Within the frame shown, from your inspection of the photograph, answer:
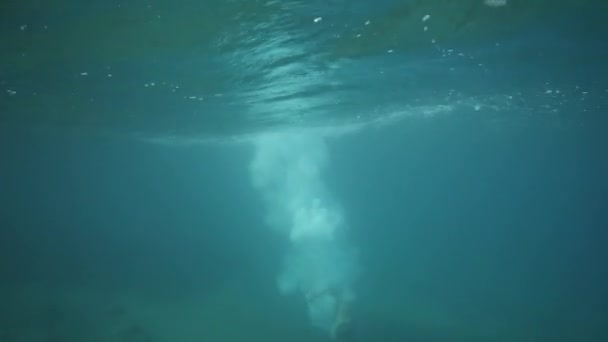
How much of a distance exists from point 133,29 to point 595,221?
193 meters

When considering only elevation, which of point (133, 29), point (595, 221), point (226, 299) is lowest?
point (595, 221)

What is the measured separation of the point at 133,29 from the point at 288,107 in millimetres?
14145

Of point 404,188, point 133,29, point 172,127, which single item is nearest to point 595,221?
point 404,188

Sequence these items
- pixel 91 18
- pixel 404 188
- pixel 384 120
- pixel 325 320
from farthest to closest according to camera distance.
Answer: pixel 404 188, pixel 384 120, pixel 325 320, pixel 91 18

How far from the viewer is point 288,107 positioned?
25.9 m

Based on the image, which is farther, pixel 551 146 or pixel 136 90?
pixel 551 146

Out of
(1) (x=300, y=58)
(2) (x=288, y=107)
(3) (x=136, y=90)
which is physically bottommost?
(2) (x=288, y=107)

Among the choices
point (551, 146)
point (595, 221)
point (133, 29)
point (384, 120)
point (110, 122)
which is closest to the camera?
point (133, 29)

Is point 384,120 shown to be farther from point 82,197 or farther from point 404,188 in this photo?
point 404,188

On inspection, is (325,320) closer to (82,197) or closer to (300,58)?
(300,58)

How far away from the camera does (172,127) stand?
3434cm

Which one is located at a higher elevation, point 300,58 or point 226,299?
point 300,58

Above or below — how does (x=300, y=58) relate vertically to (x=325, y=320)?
above

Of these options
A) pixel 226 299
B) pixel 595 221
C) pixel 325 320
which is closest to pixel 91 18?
pixel 325 320
